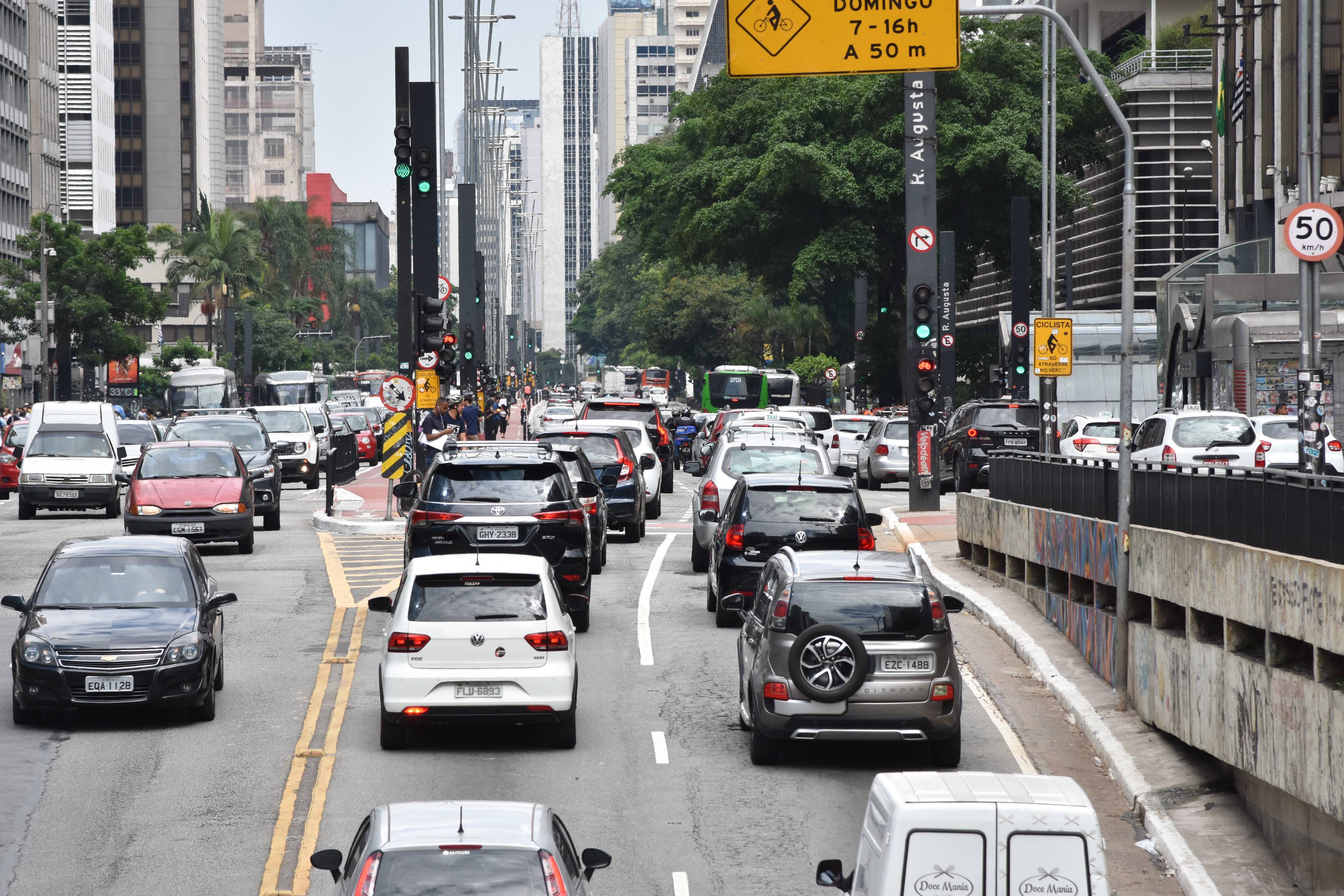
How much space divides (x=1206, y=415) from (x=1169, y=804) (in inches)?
670

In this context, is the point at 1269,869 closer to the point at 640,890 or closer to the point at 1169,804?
the point at 1169,804

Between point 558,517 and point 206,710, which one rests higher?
point 558,517

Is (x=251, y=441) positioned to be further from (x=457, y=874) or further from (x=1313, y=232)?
(x=457, y=874)

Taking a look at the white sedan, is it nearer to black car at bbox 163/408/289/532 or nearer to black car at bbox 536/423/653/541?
black car at bbox 536/423/653/541

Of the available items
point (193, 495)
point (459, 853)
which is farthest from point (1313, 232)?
point (459, 853)

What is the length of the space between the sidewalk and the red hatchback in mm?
12355

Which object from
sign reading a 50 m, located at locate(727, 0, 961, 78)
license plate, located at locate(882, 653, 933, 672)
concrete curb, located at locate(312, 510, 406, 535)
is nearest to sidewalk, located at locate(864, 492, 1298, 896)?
license plate, located at locate(882, 653, 933, 672)

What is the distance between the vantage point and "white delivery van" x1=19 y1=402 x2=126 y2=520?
37094 mm

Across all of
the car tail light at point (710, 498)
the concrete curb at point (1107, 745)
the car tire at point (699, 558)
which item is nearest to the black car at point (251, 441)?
the car tire at point (699, 558)

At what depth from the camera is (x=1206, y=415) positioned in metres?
30.1

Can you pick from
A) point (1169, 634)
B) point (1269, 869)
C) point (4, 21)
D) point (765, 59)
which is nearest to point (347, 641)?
point (765, 59)

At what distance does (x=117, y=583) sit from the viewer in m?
16.4

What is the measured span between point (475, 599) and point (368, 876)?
24.1 feet

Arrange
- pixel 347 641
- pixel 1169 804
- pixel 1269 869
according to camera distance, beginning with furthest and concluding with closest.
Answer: pixel 347 641, pixel 1169 804, pixel 1269 869
